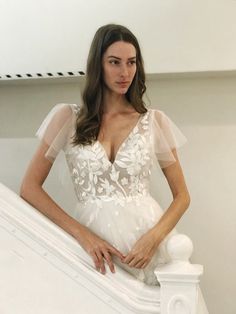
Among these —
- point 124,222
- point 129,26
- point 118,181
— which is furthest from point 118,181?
point 129,26

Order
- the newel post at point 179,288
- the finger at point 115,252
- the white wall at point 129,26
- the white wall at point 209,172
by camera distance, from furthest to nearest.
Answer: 1. the white wall at point 209,172
2. the white wall at point 129,26
3. the finger at point 115,252
4. the newel post at point 179,288

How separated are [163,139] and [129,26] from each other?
555 mm

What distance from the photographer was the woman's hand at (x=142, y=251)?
4.41 feet

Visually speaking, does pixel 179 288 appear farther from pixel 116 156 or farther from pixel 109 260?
pixel 116 156

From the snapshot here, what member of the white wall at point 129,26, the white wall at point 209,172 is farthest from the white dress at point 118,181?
the white wall at point 209,172

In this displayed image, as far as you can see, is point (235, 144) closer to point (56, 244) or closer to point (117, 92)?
point (117, 92)

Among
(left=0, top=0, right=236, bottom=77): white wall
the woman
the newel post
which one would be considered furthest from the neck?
the newel post

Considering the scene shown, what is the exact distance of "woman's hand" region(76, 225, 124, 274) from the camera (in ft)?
4.18

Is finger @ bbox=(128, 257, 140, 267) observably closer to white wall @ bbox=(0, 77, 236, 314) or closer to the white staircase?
the white staircase

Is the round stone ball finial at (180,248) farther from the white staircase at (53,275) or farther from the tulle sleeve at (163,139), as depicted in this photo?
the tulle sleeve at (163,139)

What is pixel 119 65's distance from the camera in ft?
4.91

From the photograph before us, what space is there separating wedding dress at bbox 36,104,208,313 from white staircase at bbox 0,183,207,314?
0.47ft

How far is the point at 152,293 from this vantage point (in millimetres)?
1257

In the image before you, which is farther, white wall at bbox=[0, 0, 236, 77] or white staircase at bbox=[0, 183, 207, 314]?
white wall at bbox=[0, 0, 236, 77]
